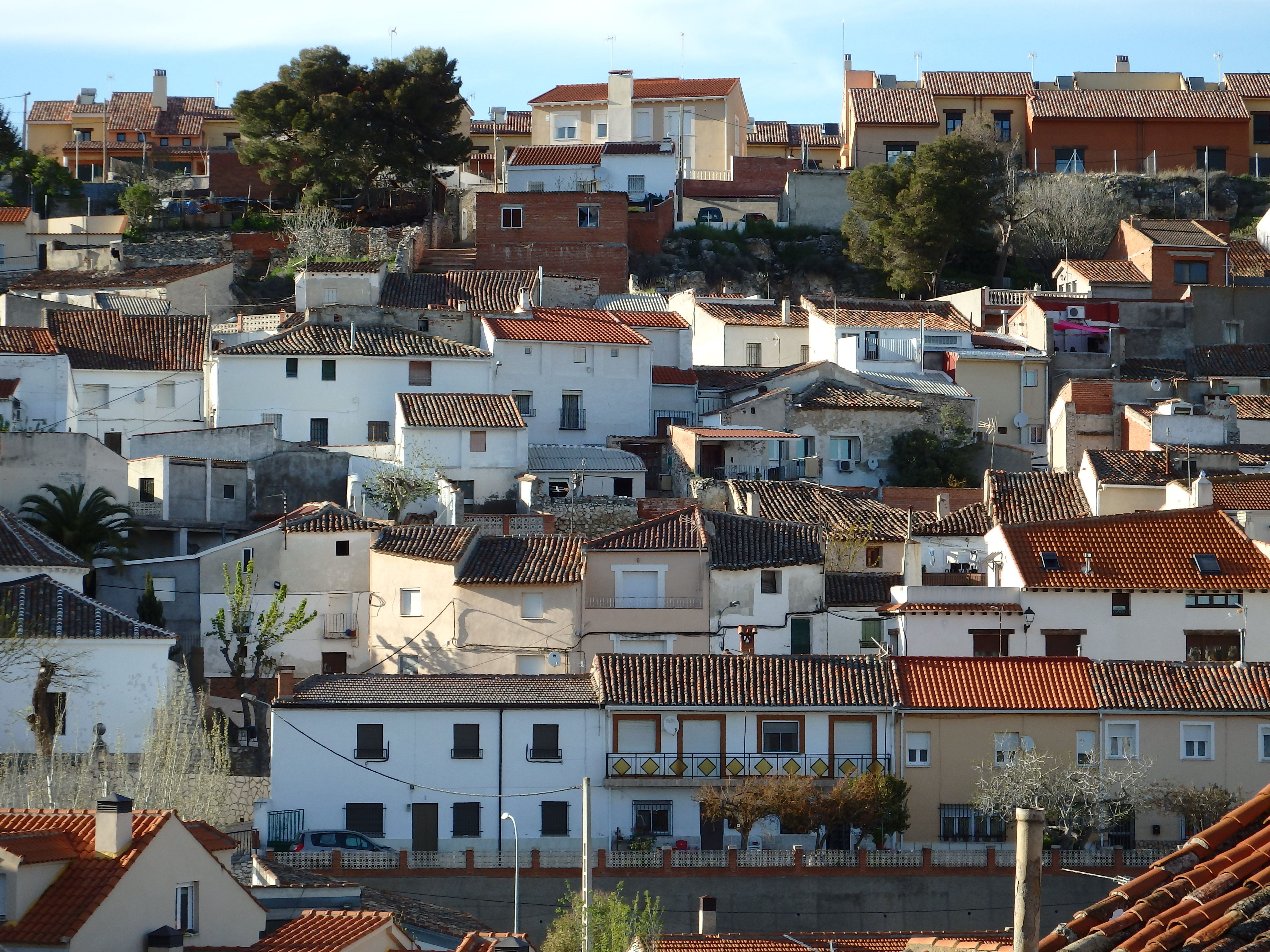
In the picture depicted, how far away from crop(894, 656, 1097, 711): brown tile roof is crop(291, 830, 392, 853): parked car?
1009 cm

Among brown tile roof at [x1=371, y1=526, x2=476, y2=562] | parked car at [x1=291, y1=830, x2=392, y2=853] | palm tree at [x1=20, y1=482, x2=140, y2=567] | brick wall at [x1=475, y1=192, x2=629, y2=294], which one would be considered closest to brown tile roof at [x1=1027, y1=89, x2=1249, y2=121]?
brick wall at [x1=475, y1=192, x2=629, y2=294]

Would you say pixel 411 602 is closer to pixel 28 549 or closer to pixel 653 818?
pixel 28 549

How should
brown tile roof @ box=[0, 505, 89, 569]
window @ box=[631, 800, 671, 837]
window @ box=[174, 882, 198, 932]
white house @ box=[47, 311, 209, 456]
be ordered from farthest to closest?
white house @ box=[47, 311, 209, 456]
brown tile roof @ box=[0, 505, 89, 569]
window @ box=[631, 800, 671, 837]
window @ box=[174, 882, 198, 932]

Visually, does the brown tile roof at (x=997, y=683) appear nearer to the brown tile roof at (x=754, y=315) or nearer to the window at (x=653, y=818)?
the window at (x=653, y=818)

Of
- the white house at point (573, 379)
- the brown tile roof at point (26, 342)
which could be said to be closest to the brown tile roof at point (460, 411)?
the white house at point (573, 379)

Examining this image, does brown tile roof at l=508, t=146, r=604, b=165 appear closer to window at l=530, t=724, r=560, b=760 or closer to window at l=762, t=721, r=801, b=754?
window at l=530, t=724, r=560, b=760

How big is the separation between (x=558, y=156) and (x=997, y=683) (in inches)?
1568

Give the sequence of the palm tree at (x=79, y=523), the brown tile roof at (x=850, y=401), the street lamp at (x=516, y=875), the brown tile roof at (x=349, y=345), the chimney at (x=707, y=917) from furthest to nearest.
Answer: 1. the brown tile roof at (x=850, y=401)
2. the brown tile roof at (x=349, y=345)
3. the palm tree at (x=79, y=523)
4. the street lamp at (x=516, y=875)
5. the chimney at (x=707, y=917)

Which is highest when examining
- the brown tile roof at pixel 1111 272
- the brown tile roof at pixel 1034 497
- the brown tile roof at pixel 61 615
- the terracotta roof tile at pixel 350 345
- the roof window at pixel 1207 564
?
the brown tile roof at pixel 1111 272

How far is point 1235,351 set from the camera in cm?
5919

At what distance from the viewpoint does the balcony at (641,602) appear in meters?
40.9

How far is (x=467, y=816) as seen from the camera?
34.4 meters

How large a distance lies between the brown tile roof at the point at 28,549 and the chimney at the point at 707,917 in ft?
55.6

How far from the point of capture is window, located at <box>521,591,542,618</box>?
4062cm
